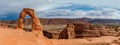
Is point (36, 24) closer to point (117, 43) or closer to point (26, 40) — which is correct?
point (117, 43)

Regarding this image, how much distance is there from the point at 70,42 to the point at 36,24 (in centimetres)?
939

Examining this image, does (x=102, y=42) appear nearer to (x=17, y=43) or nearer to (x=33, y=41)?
(x=33, y=41)

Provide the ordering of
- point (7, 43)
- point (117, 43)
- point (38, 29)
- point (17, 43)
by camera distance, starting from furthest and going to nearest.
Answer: point (38, 29) < point (117, 43) < point (17, 43) < point (7, 43)

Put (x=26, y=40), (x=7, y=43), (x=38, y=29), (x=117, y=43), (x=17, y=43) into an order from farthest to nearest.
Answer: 1. (x=38, y=29)
2. (x=117, y=43)
3. (x=26, y=40)
4. (x=17, y=43)
5. (x=7, y=43)

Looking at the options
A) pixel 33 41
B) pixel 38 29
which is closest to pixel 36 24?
pixel 38 29

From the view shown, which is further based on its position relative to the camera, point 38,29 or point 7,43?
point 38,29

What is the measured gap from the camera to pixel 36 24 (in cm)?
3506

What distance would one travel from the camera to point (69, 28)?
2060 inches

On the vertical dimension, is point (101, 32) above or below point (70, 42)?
below

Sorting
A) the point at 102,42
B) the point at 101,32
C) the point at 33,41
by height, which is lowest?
the point at 101,32

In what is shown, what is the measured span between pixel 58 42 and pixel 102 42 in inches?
166

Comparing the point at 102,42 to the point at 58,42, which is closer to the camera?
the point at 58,42

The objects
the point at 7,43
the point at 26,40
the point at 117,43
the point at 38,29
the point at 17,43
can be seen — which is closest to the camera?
the point at 7,43

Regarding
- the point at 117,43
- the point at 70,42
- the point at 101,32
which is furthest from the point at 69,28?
the point at 70,42
